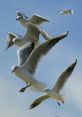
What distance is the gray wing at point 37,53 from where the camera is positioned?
58.4 feet

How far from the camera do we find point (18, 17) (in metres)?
26.0

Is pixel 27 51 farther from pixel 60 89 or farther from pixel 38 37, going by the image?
pixel 38 37

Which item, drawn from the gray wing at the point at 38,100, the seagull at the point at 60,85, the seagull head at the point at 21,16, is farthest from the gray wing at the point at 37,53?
the seagull head at the point at 21,16

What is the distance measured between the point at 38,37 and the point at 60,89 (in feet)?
13.6

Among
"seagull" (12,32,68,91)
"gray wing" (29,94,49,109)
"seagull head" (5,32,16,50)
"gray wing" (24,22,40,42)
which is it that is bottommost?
"seagull head" (5,32,16,50)

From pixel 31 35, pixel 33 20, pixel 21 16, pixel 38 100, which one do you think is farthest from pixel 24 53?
pixel 21 16

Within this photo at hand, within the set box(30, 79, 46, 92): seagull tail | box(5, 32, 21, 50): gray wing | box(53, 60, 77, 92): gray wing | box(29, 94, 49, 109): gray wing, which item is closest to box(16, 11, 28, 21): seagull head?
box(5, 32, 21, 50): gray wing

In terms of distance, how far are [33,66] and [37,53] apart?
1.43 feet

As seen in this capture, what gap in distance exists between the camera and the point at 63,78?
61.7 ft

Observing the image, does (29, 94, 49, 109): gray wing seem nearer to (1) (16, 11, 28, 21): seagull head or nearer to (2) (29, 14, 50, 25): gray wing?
(2) (29, 14, 50, 25): gray wing

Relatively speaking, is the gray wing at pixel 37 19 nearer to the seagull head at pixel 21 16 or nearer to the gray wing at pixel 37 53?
the seagull head at pixel 21 16

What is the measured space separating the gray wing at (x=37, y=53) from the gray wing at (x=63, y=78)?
0.87m

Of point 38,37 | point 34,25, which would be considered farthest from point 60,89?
point 34,25

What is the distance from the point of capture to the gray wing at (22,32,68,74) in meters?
17.8
